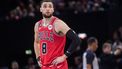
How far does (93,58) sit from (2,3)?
31.8ft

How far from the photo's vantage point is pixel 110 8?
50.4 feet

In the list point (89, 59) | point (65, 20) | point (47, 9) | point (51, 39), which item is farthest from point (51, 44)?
point (65, 20)

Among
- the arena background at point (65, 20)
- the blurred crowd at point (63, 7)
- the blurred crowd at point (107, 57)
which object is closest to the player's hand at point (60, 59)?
the blurred crowd at point (107, 57)

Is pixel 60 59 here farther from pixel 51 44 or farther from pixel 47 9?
pixel 47 9

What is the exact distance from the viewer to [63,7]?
16.4 m

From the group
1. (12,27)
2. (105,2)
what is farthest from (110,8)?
(12,27)

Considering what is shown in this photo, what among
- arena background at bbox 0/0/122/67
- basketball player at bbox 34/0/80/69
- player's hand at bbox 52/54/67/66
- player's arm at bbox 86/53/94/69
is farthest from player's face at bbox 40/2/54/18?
arena background at bbox 0/0/122/67

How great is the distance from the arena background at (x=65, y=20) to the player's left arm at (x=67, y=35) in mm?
8105

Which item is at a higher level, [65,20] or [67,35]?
[67,35]

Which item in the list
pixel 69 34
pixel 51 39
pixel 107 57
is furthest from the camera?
pixel 107 57

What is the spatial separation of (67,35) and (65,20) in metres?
8.43

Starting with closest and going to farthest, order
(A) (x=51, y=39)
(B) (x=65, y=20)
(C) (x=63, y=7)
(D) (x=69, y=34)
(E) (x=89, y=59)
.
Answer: (D) (x=69, y=34) → (A) (x=51, y=39) → (E) (x=89, y=59) → (B) (x=65, y=20) → (C) (x=63, y=7)

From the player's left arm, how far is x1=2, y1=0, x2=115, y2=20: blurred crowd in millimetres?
8173

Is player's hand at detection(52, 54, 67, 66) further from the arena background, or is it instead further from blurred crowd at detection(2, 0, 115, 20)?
blurred crowd at detection(2, 0, 115, 20)
